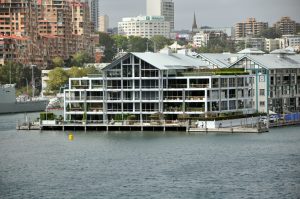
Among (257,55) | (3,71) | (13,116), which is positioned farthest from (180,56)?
(3,71)

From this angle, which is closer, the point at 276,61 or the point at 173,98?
the point at 173,98

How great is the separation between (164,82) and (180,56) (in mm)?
14008

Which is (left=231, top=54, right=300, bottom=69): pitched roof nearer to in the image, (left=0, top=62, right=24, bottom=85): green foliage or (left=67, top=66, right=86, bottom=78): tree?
(left=67, top=66, right=86, bottom=78): tree

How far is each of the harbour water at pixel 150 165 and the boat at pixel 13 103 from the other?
54.3 meters

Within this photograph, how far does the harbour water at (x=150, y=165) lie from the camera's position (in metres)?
68.9

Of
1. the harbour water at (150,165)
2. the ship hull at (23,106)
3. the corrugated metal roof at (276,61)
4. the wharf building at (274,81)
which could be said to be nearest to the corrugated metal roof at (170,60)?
the wharf building at (274,81)

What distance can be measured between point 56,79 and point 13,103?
2990cm

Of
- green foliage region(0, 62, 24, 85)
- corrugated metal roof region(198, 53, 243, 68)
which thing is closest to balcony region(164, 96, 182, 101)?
corrugated metal roof region(198, 53, 243, 68)

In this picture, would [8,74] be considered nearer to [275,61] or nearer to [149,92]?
[275,61]

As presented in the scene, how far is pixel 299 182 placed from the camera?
232ft

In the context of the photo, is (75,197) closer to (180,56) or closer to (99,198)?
(99,198)

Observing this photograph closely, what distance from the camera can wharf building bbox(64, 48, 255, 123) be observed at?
356 feet

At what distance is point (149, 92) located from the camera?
111 meters

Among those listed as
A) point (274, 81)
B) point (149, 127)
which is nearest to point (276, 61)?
point (274, 81)
